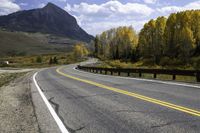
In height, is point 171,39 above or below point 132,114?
above

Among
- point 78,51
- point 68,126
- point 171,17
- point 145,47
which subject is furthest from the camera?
point 78,51

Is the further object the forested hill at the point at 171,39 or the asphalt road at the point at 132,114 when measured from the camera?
the forested hill at the point at 171,39

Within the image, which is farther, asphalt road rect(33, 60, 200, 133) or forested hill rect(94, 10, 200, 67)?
forested hill rect(94, 10, 200, 67)

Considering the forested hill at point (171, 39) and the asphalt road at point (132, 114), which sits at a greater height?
the forested hill at point (171, 39)

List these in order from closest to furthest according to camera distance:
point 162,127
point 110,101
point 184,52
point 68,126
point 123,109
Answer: point 162,127, point 68,126, point 123,109, point 110,101, point 184,52

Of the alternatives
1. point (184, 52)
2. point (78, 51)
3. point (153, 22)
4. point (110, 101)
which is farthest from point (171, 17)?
point (78, 51)

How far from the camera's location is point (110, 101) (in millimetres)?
12938

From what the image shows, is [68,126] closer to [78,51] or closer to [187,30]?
[187,30]

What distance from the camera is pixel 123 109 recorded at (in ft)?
35.8

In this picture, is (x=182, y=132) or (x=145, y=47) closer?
(x=182, y=132)

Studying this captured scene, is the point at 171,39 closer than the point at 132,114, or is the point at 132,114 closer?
the point at 132,114

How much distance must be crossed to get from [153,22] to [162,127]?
342 ft

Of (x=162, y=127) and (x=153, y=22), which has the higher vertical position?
(x=153, y=22)

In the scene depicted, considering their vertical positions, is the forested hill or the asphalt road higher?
the forested hill
